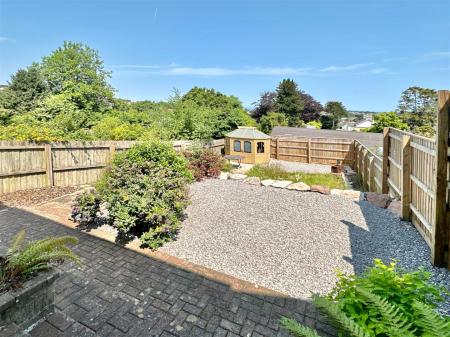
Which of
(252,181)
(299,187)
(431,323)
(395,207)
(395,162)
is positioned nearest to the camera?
(431,323)

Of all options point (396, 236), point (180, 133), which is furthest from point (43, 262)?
point (180, 133)

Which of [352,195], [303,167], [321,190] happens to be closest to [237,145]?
[303,167]

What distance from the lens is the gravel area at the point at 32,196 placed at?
6633 millimetres

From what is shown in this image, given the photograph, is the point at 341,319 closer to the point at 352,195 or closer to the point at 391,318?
the point at 391,318

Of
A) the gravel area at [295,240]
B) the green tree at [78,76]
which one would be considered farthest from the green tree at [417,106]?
the green tree at [78,76]

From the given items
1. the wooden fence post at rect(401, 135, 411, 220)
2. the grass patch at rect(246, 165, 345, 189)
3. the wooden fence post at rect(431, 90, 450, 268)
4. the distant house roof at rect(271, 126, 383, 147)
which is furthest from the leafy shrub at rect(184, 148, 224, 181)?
the distant house roof at rect(271, 126, 383, 147)

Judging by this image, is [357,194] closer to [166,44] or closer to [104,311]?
[104,311]

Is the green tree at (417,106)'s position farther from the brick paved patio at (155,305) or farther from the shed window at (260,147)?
the brick paved patio at (155,305)

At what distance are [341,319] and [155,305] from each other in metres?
2.09

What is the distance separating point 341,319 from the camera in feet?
4.93

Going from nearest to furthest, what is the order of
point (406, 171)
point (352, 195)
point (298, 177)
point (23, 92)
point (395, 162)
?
point (406, 171), point (395, 162), point (352, 195), point (298, 177), point (23, 92)

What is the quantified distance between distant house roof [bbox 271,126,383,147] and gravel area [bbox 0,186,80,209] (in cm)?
1925

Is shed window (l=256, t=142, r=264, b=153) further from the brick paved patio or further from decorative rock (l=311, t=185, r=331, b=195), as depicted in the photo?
the brick paved patio

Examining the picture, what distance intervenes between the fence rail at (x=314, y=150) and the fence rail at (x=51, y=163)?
466 inches
